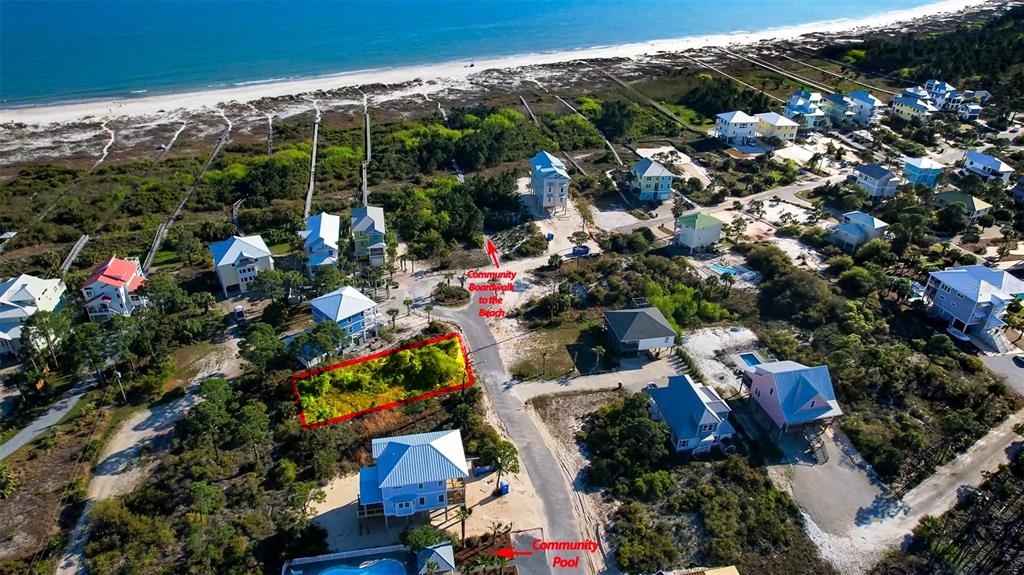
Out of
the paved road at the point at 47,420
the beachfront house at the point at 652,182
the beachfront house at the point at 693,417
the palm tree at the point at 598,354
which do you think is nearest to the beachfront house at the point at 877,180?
the beachfront house at the point at 652,182

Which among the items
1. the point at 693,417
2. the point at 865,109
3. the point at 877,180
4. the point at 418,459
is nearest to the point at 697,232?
the point at 693,417

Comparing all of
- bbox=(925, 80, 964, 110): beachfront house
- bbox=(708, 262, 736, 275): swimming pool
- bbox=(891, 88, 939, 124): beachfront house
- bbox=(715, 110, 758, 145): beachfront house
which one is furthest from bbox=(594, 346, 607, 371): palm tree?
bbox=(925, 80, 964, 110): beachfront house

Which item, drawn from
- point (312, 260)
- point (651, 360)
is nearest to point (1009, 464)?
point (651, 360)

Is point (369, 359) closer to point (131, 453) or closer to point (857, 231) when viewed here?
point (131, 453)

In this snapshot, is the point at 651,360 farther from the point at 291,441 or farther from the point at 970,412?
the point at 291,441

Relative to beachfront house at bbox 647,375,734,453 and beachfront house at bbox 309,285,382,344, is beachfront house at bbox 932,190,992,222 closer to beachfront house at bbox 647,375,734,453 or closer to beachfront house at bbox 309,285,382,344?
beachfront house at bbox 647,375,734,453

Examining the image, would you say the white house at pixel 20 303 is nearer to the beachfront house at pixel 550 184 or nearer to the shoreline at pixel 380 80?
the beachfront house at pixel 550 184
